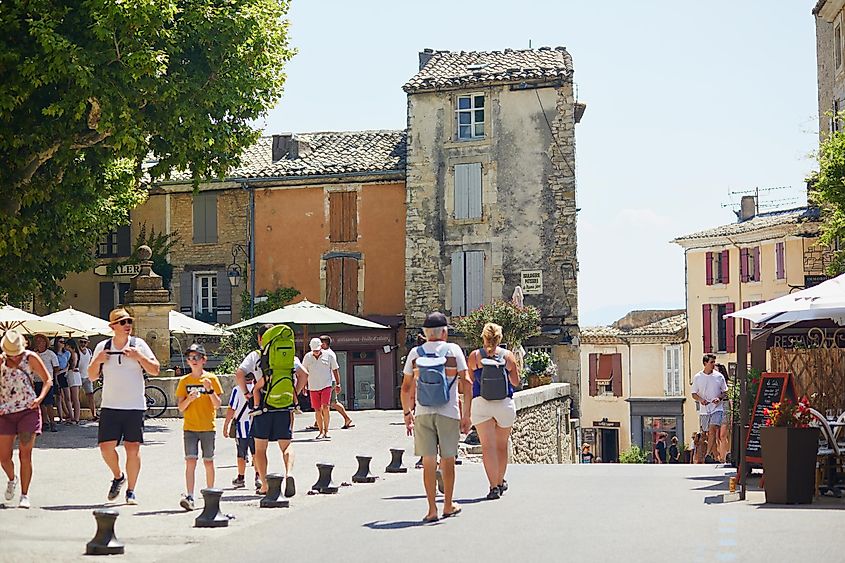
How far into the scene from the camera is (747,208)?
64375mm

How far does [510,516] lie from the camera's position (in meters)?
12.3

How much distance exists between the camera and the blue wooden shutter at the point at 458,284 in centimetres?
4597

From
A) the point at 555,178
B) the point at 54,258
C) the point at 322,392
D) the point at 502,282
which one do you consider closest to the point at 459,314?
the point at 502,282

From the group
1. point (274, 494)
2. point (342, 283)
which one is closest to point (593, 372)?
point (342, 283)

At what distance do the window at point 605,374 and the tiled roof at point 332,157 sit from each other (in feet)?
65.8

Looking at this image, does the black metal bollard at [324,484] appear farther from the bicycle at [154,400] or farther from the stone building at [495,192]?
the stone building at [495,192]

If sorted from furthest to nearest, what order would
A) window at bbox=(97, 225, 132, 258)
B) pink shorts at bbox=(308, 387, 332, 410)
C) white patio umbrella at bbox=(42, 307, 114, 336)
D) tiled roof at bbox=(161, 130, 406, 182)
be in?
window at bbox=(97, 225, 132, 258)
tiled roof at bbox=(161, 130, 406, 182)
white patio umbrella at bbox=(42, 307, 114, 336)
pink shorts at bbox=(308, 387, 332, 410)

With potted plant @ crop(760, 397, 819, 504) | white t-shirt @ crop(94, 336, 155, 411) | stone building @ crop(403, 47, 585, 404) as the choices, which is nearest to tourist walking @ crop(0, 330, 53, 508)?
white t-shirt @ crop(94, 336, 155, 411)

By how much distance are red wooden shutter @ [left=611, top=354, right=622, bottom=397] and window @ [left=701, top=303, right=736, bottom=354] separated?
15.1 ft

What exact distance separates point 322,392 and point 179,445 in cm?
305

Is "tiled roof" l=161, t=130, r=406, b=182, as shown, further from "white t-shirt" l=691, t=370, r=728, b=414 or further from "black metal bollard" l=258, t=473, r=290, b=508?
"black metal bollard" l=258, t=473, r=290, b=508

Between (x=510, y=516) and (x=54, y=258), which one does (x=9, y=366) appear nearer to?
(x=510, y=516)

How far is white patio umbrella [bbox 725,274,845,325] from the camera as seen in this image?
14336 mm

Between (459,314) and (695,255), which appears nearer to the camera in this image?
(459,314)
